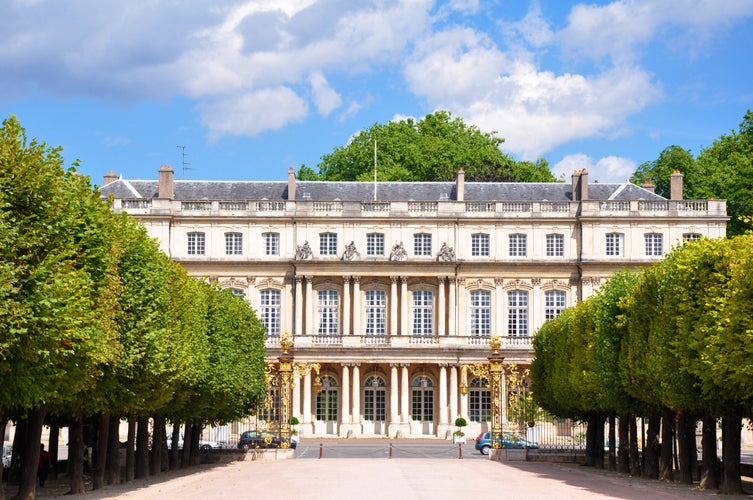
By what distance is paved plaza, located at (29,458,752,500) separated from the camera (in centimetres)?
3105

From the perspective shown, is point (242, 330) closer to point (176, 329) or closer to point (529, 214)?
point (176, 329)

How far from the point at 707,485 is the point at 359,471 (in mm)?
11723

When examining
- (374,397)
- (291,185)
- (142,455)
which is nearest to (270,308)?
(291,185)

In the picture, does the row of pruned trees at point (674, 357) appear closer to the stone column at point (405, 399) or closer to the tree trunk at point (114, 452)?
the tree trunk at point (114, 452)

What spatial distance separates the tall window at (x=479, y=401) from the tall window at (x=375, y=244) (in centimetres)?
1027

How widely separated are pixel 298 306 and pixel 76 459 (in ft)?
148

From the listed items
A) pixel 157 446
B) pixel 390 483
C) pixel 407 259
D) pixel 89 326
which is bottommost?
pixel 390 483

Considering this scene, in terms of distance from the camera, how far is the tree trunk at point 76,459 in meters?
33.4

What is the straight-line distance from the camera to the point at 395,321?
7862cm

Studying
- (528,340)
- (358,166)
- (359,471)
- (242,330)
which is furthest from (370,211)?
(359,471)

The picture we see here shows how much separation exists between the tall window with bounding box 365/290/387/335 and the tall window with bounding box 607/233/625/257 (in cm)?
1476

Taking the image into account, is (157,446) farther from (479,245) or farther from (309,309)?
(479,245)

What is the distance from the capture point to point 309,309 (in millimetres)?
78688

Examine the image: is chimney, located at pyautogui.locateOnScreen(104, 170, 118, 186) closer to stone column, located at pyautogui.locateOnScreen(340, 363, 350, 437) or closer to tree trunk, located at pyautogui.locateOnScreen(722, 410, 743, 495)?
stone column, located at pyautogui.locateOnScreen(340, 363, 350, 437)
